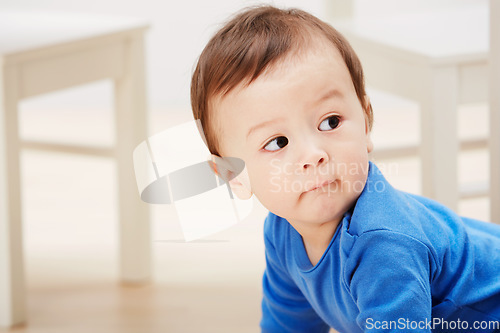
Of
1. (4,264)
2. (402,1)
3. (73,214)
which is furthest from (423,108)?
(402,1)

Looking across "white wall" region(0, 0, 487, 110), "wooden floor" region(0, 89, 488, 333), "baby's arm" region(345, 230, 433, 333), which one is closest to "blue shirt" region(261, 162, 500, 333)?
"baby's arm" region(345, 230, 433, 333)

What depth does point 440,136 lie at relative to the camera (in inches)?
45.4

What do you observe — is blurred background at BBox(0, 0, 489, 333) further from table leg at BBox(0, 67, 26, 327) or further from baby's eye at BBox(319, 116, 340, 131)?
baby's eye at BBox(319, 116, 340, 131)

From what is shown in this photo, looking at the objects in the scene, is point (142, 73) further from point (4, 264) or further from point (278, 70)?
point (278, 70)

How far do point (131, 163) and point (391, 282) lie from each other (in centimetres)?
78

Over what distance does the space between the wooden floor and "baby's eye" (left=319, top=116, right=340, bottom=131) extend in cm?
35

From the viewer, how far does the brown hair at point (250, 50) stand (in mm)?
750

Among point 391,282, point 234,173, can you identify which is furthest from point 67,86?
point 391,282

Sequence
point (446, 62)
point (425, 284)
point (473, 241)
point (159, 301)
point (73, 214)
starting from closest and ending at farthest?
1. point (425, 284)
2. point (473, 241)
3. point (446, 62)
4. point (159, 301)
5. point (73, 214)

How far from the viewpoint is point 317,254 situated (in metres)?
0.86

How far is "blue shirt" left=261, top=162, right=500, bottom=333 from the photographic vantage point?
713 millimetres

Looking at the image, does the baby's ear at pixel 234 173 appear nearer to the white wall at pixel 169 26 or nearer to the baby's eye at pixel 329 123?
the baby's eye at pixel 329 123

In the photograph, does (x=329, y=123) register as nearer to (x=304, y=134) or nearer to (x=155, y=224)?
(x=304, y=134)

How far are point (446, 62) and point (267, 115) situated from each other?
0.49 m
